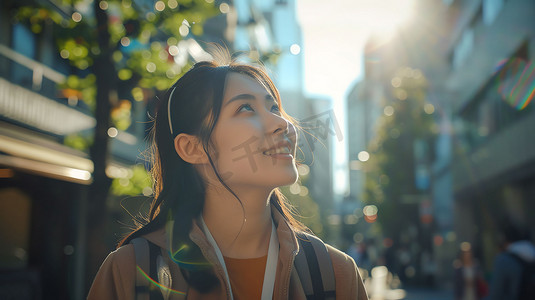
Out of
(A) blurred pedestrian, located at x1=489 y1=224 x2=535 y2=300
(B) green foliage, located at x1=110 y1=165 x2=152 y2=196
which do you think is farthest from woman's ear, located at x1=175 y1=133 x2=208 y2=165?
(B) green foliage, located at x1=110 y1=165 x2=152 y2=196

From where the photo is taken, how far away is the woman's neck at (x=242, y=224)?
2.23 metres

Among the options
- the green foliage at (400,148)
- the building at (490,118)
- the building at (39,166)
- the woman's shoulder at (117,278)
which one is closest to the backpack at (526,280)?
the woman's shoulder at (117,278)

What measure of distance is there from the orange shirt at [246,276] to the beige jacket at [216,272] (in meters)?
0.10

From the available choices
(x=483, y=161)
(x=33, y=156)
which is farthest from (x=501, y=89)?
(x=33, y=156)

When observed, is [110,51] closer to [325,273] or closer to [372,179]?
[325,273]

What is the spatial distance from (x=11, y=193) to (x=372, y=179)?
2389cm

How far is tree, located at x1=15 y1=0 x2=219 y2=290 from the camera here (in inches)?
262

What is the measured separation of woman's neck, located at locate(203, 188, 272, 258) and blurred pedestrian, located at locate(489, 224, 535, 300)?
4.34 meters

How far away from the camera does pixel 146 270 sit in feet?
6.48

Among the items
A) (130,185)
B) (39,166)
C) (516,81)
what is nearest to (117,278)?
(130,185)

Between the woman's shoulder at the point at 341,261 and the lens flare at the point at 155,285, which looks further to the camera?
the woman's shoulder at the point at 341,261

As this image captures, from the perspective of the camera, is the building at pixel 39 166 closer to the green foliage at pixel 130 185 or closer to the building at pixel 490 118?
the green foliage at pixel 130 185

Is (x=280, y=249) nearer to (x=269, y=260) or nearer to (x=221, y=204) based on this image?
(x=269, y=260)

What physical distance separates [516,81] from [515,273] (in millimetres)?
11738
